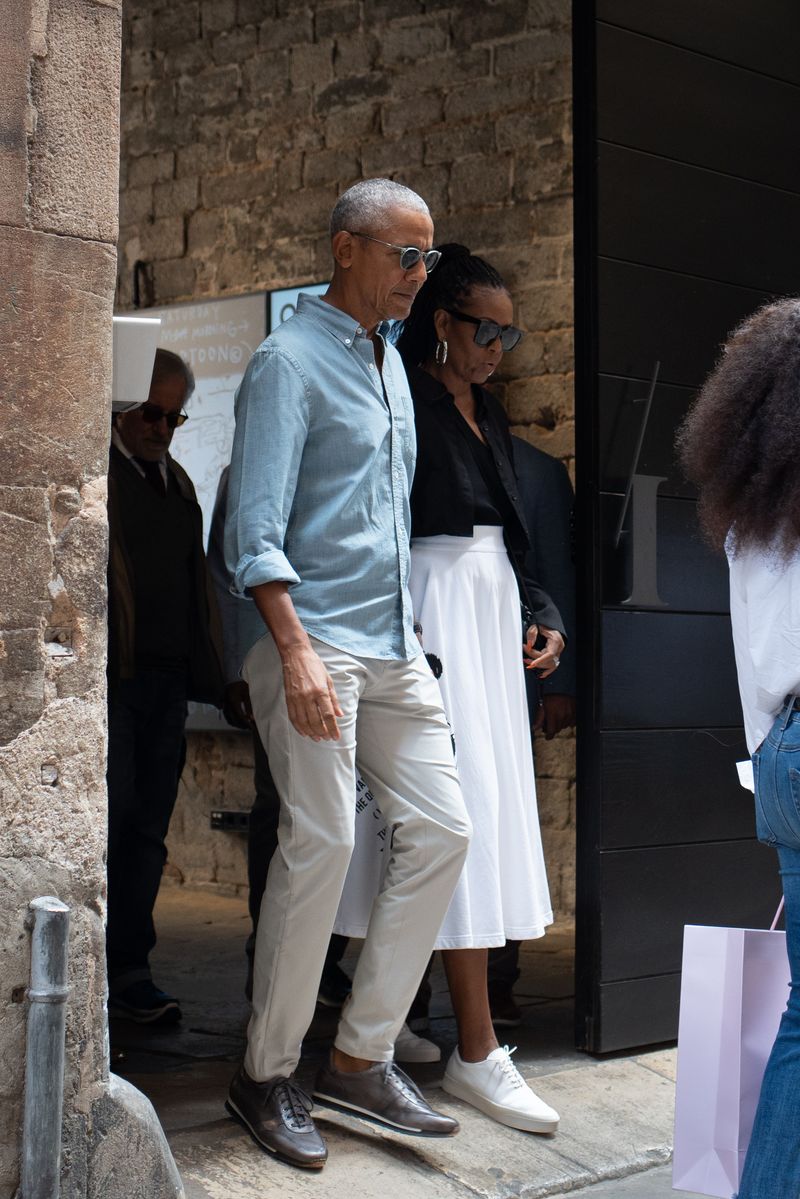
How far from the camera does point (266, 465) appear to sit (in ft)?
10.6

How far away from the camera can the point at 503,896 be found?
3.84 m

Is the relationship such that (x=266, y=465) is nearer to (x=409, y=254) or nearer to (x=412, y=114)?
(x=409, y=254)

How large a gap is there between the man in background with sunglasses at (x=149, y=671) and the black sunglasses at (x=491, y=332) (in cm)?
106

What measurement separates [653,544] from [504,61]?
3132 mm

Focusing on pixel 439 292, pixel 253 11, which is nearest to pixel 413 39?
pixel 253 11

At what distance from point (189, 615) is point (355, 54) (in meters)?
3.52

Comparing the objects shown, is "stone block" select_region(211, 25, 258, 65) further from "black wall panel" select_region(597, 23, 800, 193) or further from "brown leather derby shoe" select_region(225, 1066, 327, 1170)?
"brown leather derby shoe" select_region(225, 1066, 327, 1170)

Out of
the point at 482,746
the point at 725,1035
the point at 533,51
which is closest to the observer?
the point at 725,1035

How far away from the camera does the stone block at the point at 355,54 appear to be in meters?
7.11

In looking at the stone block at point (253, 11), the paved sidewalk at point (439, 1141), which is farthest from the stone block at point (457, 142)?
the paved sidewalk at point (439, 1141)

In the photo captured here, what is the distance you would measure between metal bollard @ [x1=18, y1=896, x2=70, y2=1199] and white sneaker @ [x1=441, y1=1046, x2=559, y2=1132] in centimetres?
121

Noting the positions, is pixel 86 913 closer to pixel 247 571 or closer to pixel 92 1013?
pixel 92 1013

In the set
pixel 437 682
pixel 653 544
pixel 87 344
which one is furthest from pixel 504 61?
pixel 87 344

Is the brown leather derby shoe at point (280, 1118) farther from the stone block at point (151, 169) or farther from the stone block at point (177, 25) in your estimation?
the stone block at point (177, 25)
